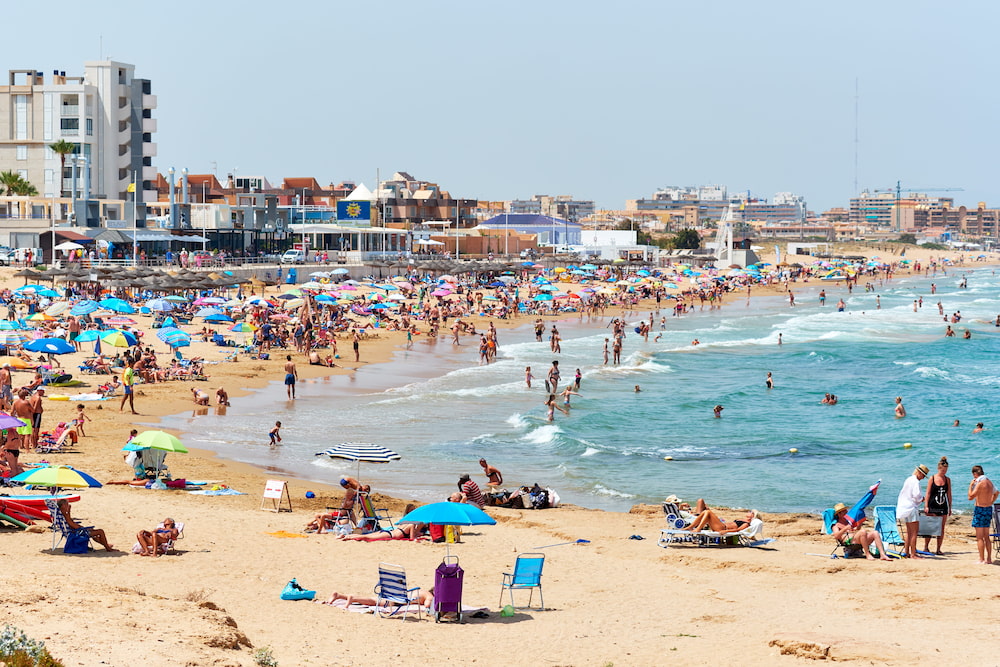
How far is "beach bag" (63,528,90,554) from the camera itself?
449 inches

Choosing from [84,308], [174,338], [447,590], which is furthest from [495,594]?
[84,308]

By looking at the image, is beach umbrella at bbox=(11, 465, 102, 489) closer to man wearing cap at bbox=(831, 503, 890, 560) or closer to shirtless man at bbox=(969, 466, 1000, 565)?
man wearing cap at bbox=(831, 503, 890, 560)

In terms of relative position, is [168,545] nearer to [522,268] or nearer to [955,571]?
[955,571]

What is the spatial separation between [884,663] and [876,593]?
9.36 feet

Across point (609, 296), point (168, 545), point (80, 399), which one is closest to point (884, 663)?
point (168, 545)

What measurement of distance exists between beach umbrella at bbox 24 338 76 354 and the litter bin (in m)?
16.4

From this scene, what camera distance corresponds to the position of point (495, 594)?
36.7ft

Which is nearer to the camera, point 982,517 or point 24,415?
point 982,517

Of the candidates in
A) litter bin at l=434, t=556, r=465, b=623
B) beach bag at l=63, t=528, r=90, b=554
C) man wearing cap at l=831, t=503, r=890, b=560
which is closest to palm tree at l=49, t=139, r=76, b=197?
beach bag at l=63, t=528, r=90, b=554

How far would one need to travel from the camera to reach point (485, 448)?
2142 cm

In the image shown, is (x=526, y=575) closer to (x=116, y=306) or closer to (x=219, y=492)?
(x=219, y=492)

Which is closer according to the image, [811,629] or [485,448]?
[811,629]

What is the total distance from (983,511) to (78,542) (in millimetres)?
9649

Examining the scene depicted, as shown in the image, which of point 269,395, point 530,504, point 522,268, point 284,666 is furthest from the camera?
point 522,268
